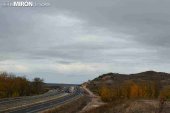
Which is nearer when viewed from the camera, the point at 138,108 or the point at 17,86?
the point at 138,108

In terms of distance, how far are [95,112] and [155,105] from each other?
27.0 ft

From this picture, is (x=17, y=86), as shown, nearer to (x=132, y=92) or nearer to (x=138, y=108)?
(x=132, y=92)

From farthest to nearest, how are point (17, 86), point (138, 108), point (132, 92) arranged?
Result: point (17, 86), point (132, 92), point (138, 108)

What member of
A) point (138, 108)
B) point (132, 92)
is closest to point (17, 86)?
point (132, 92)

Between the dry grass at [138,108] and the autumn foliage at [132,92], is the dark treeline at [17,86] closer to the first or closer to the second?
the autumn foliage at [132,92]

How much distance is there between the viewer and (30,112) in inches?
2817

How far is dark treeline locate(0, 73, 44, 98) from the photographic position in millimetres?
129450

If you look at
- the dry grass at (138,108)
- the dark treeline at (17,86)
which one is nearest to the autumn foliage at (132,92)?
the dark treeline at (17,86)

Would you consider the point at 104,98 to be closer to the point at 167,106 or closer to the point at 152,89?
the point at 152,89

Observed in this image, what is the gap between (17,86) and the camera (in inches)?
5664

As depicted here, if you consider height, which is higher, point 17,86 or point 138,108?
point 17,86

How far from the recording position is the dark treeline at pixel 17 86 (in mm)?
129450

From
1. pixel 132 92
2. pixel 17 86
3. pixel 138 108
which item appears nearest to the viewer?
pixel 138 108

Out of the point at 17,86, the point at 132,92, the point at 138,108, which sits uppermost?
the point at 17,86
